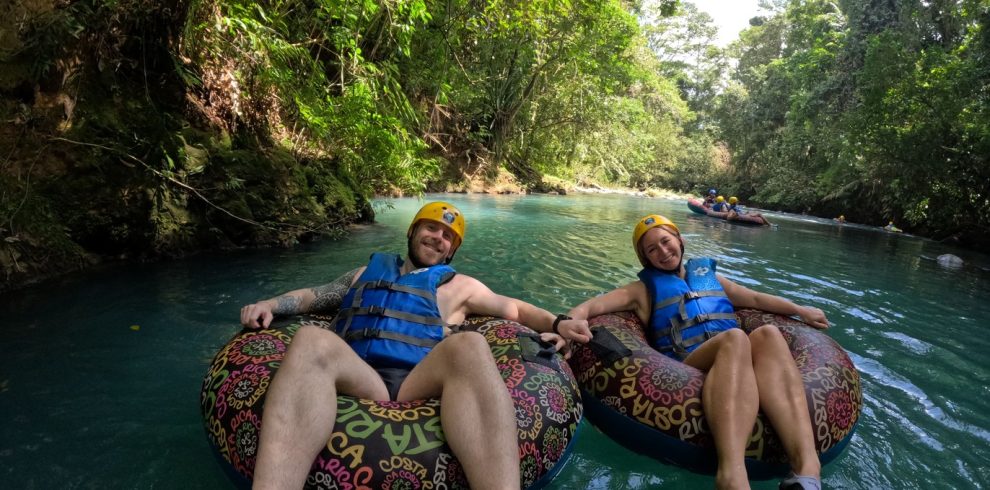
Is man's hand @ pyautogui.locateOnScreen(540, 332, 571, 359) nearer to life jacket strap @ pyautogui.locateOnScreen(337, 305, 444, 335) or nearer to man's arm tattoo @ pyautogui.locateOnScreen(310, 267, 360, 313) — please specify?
life jacket strap @ pyautogui.locateOnScreen(337, 305, 444, 335)

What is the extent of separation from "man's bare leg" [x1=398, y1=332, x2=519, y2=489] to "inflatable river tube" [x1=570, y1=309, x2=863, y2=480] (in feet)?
2.83

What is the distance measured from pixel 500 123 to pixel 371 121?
16318 millimetres

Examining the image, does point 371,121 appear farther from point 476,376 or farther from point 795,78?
point 795,78

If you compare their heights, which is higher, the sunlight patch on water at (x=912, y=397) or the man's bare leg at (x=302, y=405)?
the man's bare leg at (x=302, y=405)

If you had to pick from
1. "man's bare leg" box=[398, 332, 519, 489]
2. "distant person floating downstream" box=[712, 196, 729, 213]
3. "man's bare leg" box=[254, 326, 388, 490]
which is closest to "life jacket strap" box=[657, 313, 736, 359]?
"man's bare leg" box=[398, 332, 519, 489]

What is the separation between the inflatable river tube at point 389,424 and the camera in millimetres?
1694

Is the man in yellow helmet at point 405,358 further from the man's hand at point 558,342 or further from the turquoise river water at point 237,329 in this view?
the turquoise river water at point 237,329

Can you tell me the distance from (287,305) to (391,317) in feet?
2.57

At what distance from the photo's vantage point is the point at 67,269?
196 inches

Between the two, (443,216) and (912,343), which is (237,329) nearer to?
(443,216)

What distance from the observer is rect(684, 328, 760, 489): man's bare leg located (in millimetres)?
2035

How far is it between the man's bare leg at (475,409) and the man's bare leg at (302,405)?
37 centimetres

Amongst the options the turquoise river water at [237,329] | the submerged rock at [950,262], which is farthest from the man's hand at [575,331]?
the submerged rock at [950,262]

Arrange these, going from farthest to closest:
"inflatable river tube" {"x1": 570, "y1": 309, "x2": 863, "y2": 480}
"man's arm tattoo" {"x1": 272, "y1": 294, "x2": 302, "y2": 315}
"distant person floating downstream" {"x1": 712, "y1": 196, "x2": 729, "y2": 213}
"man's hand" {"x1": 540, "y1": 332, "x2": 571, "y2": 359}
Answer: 1. "distant person floating downstream" {"x1": 712, "y1": 196, "x2": 729, "y2": 213}
2. "man's arm tattoo" {"x1": 272, "y1": 294, "x2": 302, "y2": 315}
3. "man's hand" {"x1": 540, "y1": 332, "x2": 571, "y2": 359}
4. "inflatable river tube" {"x1": 570, "y1": 309, "x2": 863, "y2": 480}
